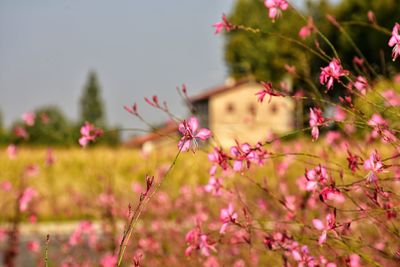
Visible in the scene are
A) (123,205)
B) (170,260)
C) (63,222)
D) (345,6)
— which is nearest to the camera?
(170,260)

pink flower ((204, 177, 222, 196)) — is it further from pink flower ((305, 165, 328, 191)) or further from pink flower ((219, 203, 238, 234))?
pink flower ((305, 165, 328, 191))

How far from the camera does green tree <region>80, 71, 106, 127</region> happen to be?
8200cm

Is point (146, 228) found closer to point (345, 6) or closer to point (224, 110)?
point (345, 6)

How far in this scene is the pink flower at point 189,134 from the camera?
2.05 metres

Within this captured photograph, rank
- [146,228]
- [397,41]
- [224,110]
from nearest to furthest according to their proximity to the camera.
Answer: [397,41], [146,228], [224,110]

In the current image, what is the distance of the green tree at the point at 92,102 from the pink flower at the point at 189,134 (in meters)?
80.4

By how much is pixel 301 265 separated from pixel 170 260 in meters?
2.89

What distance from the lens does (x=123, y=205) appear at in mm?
7348

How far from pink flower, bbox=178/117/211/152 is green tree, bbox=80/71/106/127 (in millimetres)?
80403

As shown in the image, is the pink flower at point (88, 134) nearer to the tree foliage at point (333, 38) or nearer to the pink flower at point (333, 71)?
the pink flower at point (333, 71)

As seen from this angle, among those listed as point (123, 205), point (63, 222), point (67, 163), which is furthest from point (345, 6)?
point (123, 205)

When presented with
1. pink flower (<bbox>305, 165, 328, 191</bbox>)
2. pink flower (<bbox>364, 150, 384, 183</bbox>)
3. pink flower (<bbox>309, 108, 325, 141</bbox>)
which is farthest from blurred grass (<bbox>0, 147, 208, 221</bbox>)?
pink flower (<bbox>364, 150, 384, 183</bbox>)

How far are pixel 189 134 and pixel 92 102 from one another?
81443 millimetres

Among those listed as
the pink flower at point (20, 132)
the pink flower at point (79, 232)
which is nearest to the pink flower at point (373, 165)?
the pink flower at point (79, 232)
